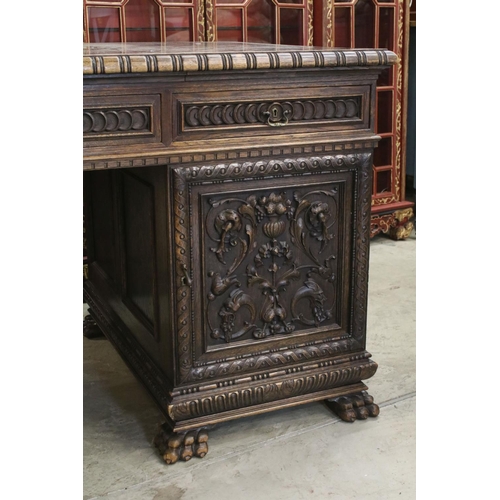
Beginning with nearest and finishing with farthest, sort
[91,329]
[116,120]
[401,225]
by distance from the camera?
[116,120]
[91,329]
[401,225]

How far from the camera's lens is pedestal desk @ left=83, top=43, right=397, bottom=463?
1443 mm

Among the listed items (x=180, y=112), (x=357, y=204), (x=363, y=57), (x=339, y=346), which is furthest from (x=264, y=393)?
(x=363, y=57)

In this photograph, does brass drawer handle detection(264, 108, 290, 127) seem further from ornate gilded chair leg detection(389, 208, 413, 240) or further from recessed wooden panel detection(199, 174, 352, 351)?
ornate gilded chair leg detection(389, 208, 413, 240)

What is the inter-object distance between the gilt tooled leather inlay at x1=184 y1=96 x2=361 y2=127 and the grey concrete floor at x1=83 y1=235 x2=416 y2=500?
0.74 metres

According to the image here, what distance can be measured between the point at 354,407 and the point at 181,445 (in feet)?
1.51

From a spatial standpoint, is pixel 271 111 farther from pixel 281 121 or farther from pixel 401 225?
pixel 401 225

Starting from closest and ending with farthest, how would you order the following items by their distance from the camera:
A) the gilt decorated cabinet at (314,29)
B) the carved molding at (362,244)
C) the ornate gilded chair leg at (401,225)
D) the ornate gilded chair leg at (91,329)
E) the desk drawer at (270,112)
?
the desk drawer at (270,112) → the carved molding at (362,244) → the ornate gilded chair leg at (91,329) → the gilt decorated cabinet at (314,29) → the ornate gilded chair leg at (401,225)

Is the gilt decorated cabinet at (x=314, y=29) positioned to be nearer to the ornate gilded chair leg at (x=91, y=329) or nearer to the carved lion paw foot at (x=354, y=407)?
the ornate gilded chair leg at (x=91, y=329)

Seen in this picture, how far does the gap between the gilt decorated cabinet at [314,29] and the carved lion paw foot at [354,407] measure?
115 cm

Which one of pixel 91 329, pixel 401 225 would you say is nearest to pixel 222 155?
pixel 91 329

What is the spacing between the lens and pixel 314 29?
2895mm

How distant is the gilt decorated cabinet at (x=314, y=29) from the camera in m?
2.55

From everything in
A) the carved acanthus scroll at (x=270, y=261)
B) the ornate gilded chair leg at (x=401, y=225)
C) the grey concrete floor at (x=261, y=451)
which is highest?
the carved acanthus scroll at (x=270, y=261)

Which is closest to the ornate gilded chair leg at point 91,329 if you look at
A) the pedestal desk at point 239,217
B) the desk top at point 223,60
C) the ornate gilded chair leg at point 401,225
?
the pedestal desk at point 239,217
